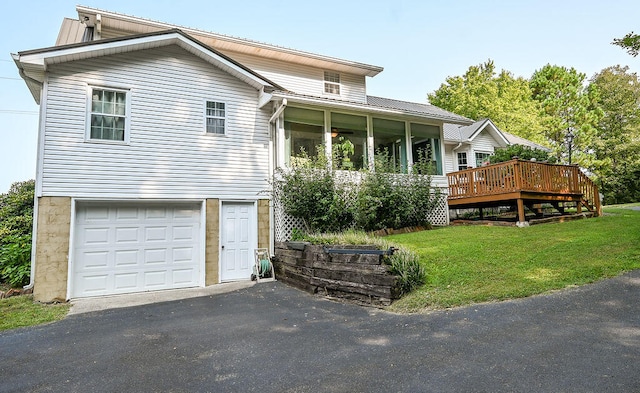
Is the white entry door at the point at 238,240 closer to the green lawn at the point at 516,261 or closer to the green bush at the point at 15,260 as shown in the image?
the green lawn at the point at 516,261

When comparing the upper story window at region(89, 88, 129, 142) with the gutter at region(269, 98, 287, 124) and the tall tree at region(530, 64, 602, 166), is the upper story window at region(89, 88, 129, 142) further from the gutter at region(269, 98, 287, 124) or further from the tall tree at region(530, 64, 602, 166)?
the tall tree at region(530, 64, 602, 166)

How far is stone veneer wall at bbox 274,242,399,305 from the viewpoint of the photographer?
5738 mm

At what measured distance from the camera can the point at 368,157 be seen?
11.5m

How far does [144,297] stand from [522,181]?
11041 mm

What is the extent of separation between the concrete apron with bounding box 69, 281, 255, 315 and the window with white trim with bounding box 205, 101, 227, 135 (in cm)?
418

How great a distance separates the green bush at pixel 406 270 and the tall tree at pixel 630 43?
21.6ft

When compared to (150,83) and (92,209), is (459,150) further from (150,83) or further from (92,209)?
(92,209)

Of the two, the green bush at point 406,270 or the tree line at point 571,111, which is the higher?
the tree line at point 571,111

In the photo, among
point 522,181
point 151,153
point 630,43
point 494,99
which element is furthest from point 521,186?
point 494,99

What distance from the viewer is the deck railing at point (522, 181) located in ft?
35.6

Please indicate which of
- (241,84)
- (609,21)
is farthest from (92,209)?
(609,21)

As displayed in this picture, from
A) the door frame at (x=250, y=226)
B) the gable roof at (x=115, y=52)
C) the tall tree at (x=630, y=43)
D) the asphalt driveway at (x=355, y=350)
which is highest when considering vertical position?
the gable roof at (x=115, y=52)

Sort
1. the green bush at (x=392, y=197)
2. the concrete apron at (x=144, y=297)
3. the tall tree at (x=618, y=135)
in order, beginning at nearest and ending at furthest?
1. the concrete apron at (x=144, y=297)
2. the green bush at (x=392, y=197)
3. the tall tree at (x=618, y=135)

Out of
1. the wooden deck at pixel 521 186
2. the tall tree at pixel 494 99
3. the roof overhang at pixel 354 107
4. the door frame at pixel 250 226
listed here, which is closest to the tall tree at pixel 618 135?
the tall tree at pixel 494 99
